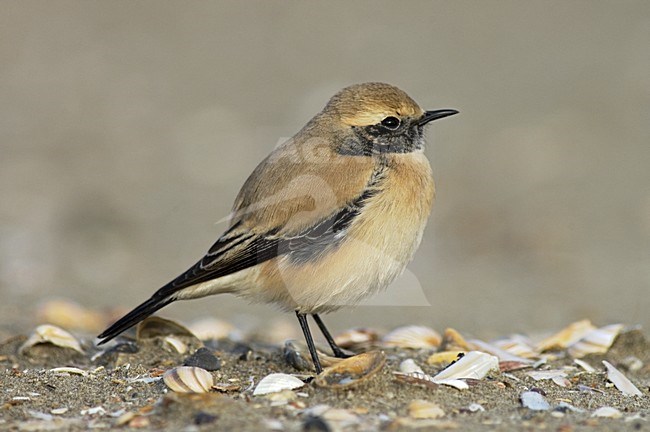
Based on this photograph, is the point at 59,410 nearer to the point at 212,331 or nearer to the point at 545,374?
the point at 212,331

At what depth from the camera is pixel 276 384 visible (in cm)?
512

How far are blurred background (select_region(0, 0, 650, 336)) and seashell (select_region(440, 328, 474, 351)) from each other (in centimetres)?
199

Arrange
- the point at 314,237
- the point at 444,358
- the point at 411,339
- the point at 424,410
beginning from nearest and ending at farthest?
the point at 424,410 → the point at 314,237 → the point at 444,358 → the point at 411,339

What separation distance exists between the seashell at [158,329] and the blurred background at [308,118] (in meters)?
1.62

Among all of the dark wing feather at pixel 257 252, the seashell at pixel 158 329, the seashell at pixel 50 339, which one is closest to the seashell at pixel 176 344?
the seashell at pixel 158 329

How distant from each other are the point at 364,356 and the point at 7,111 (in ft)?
40.5

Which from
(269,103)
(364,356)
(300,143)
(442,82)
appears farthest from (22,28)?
(364,356)

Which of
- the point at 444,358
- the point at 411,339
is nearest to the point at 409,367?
the point at 444,358

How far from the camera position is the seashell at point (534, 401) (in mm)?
5023

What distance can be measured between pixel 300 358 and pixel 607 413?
2.14 m

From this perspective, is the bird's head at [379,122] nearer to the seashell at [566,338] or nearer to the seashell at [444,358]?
the seashell at [444,358]

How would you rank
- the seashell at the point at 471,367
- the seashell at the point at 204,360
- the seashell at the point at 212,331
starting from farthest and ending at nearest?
the seashell at the point at 212,331, the seashell at the point at 204,360, the seashell at the point at 471,367

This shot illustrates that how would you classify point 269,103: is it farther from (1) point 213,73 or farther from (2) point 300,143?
(2) point 300,143

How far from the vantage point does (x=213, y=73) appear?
1689cm
